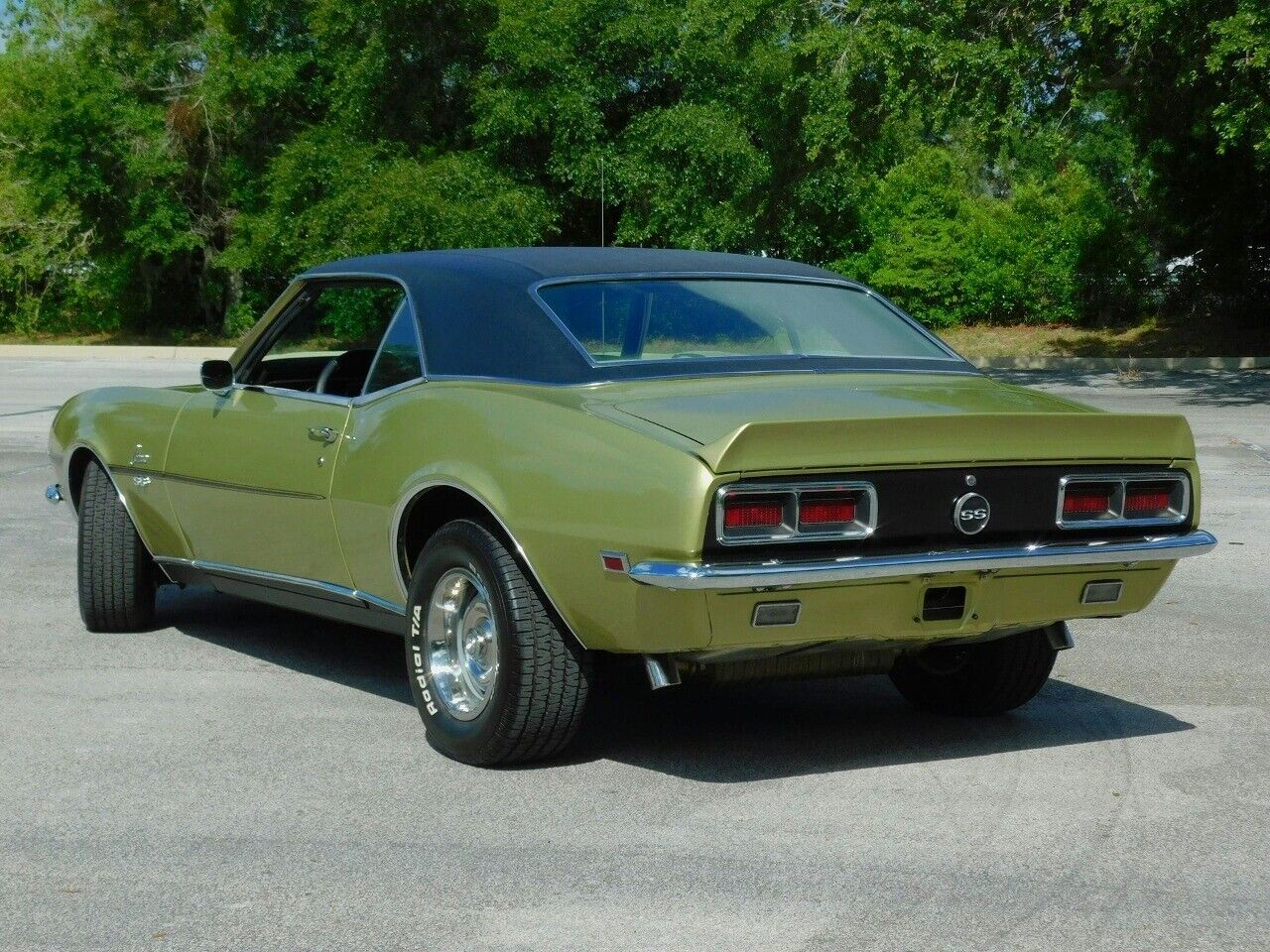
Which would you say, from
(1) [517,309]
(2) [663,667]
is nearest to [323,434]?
(1) [517,309]

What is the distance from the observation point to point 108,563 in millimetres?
7195

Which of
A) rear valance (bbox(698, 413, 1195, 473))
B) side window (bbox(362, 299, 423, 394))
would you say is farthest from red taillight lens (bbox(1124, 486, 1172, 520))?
side window (bbox(362, 299, 423, 394))

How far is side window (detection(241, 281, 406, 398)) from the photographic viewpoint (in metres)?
6.12

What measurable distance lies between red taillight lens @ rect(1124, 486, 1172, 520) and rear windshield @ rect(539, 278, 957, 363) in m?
0.98

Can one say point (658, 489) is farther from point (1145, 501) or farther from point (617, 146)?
point (617, 146)

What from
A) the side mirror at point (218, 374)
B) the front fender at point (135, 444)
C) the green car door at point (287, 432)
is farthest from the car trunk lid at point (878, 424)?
the front fender at point (135, 444)

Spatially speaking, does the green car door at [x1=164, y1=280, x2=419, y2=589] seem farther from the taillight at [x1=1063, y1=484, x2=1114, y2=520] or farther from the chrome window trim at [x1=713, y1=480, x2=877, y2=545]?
the taillight at [x1=1063, y1=484, x2=1114, y2=520]

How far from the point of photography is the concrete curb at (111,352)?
36.7 meters

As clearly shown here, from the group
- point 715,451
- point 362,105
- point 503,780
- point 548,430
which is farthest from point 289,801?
point 362,105

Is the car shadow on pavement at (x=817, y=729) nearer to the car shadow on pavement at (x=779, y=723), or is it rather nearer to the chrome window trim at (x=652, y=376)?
the car shadow on pavement at (x=779, y=723)

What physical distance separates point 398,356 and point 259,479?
0.77 metres

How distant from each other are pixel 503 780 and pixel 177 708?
4.95 ft

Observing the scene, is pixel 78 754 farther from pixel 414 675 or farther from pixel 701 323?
pixel 701 323

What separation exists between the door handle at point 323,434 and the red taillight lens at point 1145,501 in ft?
8.16
